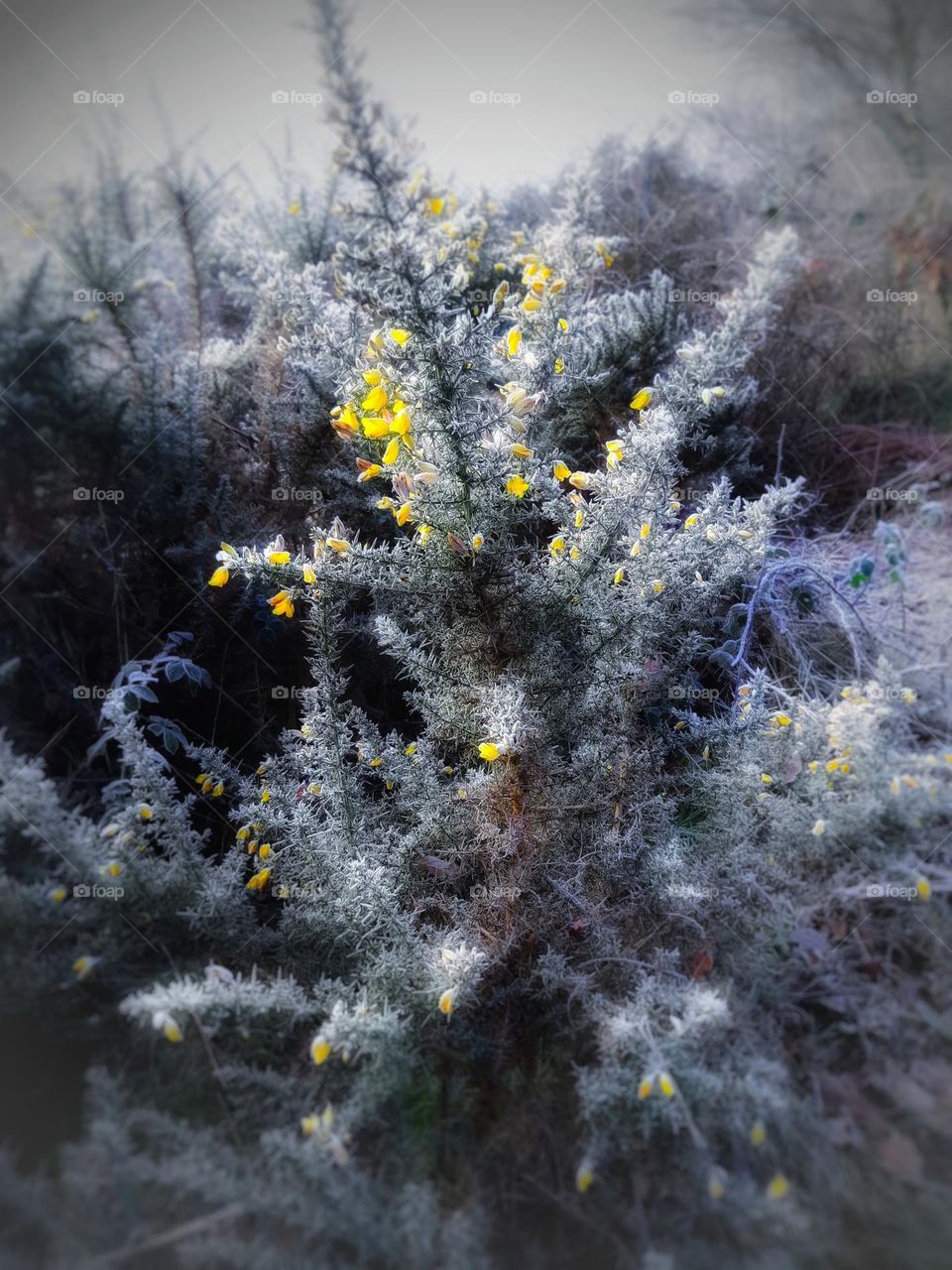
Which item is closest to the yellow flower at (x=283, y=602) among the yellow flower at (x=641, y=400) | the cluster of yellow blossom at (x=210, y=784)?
the cluster of yellow blossom at (x=210, y=784)

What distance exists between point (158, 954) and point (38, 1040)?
0.73 feet

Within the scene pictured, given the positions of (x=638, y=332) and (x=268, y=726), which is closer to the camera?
(x=268, y=726)

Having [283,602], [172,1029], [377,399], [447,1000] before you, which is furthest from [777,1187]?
[377,399]

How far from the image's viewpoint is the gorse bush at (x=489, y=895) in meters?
1.00

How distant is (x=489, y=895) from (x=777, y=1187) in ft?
1.97

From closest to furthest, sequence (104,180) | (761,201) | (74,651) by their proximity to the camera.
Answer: (74,651)
(104,180)
(761,201)

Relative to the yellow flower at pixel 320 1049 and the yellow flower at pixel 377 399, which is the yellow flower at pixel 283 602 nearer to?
the yellow flower at pixel 377 399

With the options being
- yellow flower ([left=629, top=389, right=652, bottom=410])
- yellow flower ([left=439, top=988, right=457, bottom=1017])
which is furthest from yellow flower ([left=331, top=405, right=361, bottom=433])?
yellow flower ([left=439, top=988, right=457, bottom=1017])

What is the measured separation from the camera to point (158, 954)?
126cm

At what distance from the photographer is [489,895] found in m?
1.32

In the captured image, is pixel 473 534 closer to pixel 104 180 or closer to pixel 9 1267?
pixel 9 1267

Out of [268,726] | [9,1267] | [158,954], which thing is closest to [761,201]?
[268,726]

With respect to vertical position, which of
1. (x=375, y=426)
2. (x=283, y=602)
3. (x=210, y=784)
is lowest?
(x=210, y=784)

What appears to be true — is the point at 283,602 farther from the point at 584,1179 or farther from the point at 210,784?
the point at 584,1179
